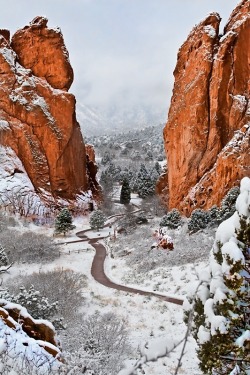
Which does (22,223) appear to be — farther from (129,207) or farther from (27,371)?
(27,371)

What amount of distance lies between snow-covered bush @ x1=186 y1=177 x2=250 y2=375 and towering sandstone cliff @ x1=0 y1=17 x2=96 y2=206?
38.0 metres

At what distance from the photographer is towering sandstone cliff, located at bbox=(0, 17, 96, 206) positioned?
4281cm

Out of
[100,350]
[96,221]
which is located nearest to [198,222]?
[96,221]

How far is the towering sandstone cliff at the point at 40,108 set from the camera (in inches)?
1686

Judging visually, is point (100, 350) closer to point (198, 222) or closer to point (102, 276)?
point (102, 276)

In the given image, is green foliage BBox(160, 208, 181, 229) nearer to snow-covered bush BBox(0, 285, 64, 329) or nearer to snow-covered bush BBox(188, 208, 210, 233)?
snow-covered bush BBox(188, 208, 210, 233)

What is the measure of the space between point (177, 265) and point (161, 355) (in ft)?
58.9

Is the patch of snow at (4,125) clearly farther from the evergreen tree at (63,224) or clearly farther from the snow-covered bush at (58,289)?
the snow-covered bush at (58,289)

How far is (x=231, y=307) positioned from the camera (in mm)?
5152

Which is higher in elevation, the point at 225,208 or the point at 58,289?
the point at 225,208

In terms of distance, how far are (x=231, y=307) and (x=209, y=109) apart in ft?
103

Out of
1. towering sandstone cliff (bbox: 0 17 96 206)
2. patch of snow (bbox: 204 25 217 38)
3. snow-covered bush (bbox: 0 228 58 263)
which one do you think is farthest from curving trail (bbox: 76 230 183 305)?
patch of snow (bbox: 204 25 217 38)

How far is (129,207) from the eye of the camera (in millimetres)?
54500

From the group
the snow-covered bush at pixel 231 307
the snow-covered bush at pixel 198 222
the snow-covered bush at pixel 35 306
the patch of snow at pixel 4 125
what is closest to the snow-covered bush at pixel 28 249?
the snow-covered bush at pixel 198 222
